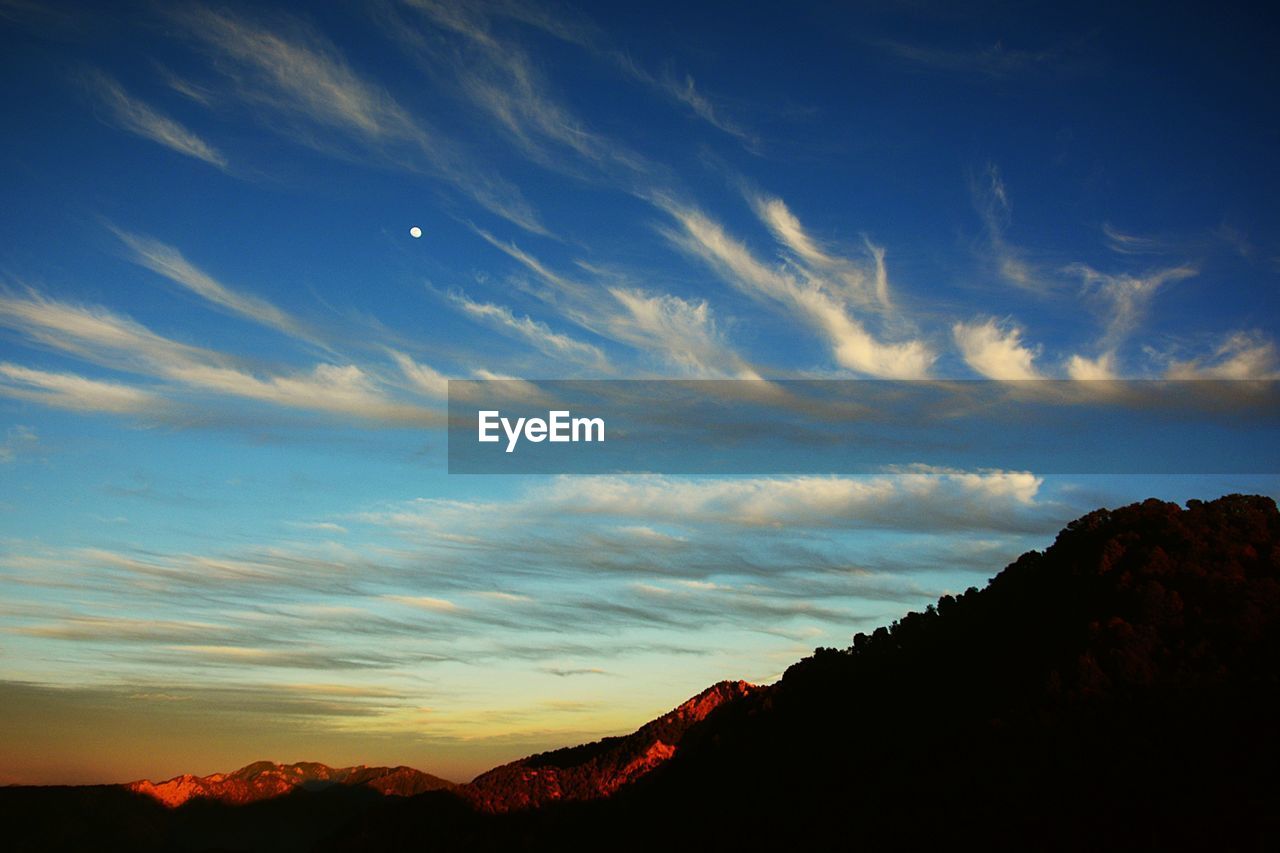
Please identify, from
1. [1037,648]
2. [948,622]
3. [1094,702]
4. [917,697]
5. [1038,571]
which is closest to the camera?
[1094,702]

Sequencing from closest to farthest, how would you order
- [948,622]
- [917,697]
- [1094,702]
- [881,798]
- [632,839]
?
[1094,702], [881,798], [917,697], [948,622], [632,839]

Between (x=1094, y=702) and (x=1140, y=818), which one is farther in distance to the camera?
(x=1094, y=702)

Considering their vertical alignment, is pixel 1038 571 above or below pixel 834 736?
above

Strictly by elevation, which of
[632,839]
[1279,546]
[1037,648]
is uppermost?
[1279,546]

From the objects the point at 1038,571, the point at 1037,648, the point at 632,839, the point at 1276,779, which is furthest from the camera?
the point at 632,839

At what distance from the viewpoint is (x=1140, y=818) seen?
88.5 m

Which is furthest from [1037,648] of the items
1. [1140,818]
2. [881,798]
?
[1140,818]

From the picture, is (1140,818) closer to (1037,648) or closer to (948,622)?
(1037,648)

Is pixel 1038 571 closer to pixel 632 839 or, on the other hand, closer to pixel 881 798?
pixel 881 798

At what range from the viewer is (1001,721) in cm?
10844

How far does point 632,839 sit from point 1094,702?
10524 centimetres

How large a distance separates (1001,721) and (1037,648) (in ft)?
67.4

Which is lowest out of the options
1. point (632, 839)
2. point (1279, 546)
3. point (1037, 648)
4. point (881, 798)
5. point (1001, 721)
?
point (632, 839)

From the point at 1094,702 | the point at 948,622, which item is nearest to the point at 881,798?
the point at 1094,702
